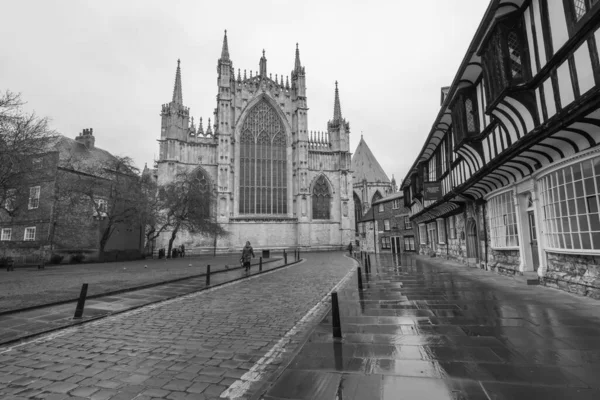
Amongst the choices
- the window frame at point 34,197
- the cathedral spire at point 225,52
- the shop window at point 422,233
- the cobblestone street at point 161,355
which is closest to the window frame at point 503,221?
the cobblestone street at point 161,355

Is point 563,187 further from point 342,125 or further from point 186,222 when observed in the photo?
point 342,125

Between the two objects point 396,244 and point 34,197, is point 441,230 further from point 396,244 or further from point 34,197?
point 34,197

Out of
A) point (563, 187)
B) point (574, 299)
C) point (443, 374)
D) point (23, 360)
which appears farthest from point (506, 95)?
point (23, 360)

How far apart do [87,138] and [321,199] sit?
29.7m

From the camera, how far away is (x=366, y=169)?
2660 inches

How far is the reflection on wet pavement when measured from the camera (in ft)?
9.81

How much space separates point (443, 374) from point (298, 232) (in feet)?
126

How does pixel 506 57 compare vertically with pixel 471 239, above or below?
above

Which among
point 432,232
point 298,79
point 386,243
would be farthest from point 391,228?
point 298,79

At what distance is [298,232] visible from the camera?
41.7 metres

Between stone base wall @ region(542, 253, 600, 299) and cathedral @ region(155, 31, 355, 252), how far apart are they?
3359 centimetres

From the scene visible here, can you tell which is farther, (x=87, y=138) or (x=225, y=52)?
(x=225, y=52)

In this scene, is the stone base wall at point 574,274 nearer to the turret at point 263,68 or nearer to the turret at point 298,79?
the turret at point 298,79

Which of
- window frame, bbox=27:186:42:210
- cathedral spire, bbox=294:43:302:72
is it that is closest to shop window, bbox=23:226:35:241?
window frame, bbox=27:186:42:210
